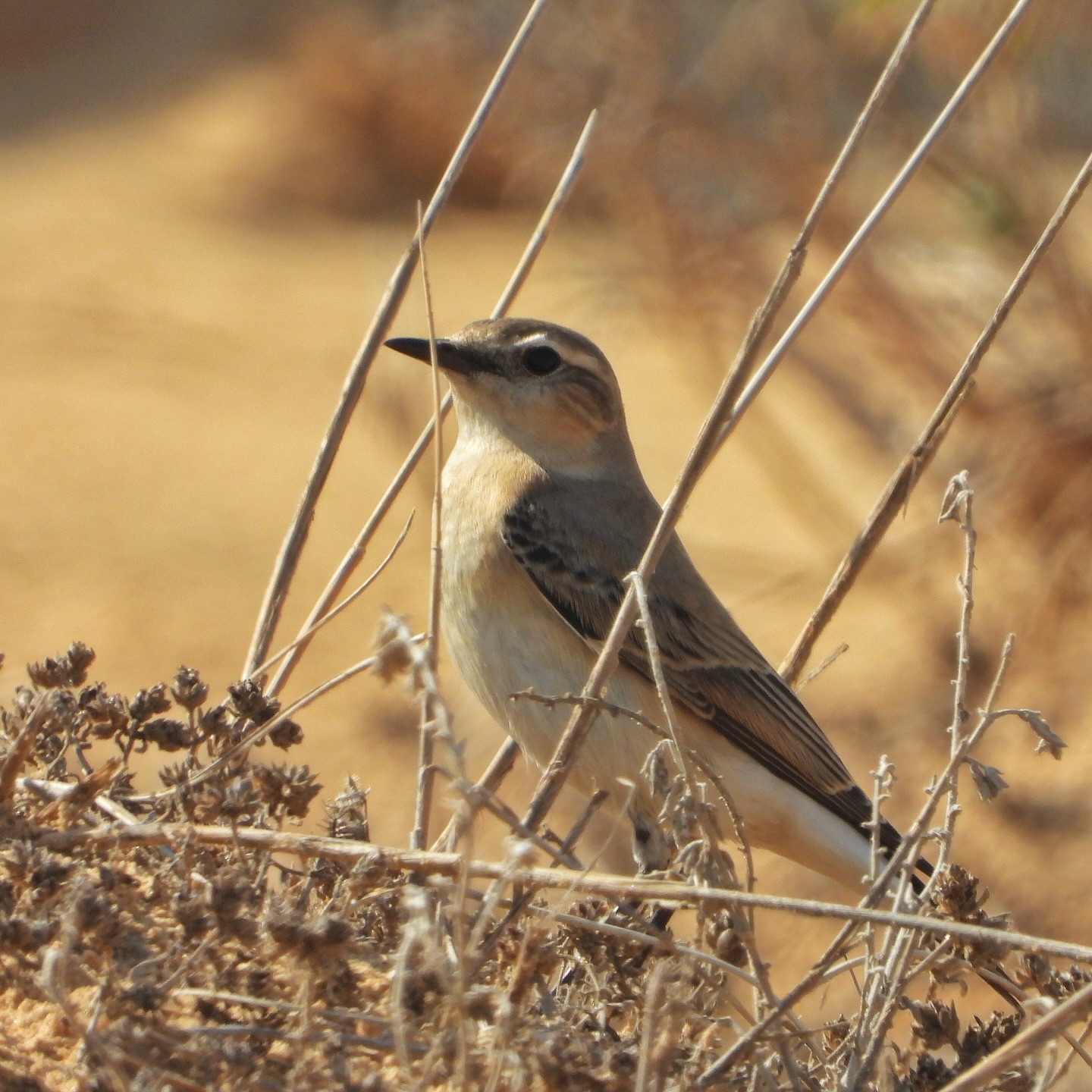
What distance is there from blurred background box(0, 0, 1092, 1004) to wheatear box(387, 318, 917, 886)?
6.14 feet

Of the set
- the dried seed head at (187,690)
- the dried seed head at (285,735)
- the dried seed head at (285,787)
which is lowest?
the dried seed head at (285,787)

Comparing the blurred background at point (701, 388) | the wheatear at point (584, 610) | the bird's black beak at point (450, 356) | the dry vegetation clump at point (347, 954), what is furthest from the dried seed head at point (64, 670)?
the blurred background at point (701, 388)

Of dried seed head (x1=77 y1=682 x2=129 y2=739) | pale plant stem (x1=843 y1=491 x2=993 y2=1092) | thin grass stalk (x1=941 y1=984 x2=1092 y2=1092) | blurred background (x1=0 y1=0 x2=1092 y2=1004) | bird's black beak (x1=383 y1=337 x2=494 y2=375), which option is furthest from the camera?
blurred background (x1=0 y1=0 x2=1092 y2=1004)

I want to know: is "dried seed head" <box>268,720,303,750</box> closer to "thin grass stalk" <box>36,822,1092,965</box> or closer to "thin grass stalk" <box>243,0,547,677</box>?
"thin grass stalk" <box>36,822,1092,965</box>

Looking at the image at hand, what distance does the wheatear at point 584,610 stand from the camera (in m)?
4.34

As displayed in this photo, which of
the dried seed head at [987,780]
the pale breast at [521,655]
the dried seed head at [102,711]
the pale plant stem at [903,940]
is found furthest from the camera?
the pale breast at [521,655]

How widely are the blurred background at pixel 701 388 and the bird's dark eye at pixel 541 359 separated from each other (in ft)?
6.67

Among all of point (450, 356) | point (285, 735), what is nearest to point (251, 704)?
point (285, 735)

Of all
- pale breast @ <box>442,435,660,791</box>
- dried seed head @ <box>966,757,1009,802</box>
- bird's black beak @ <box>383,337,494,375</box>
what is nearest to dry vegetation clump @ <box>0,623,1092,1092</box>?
dried seed head @ <box>966,757,1009,802</box>

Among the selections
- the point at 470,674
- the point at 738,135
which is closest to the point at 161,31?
the point at 738,135

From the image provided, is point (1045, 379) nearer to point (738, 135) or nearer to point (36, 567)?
point (738, 135)

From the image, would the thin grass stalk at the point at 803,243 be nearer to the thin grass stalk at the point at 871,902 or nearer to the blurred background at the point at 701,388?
the thin grass stalk at the point at 871,902

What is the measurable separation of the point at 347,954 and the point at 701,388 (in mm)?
11547

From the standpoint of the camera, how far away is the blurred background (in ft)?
29.8
